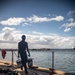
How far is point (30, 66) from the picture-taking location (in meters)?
15.8

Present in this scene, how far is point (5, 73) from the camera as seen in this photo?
11930 mm

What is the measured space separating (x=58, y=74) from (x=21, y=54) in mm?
2515

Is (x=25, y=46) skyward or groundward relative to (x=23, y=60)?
skyward

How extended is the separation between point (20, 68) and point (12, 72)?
151 inches

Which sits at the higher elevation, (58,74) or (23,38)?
(23,38)

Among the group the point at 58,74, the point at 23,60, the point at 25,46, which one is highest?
the point at 25,46

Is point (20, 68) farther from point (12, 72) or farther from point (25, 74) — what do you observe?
point (12, 72)

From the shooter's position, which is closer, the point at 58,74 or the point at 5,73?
the point at 5,73

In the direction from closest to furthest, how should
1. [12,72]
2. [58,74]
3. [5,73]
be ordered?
[12,72], [5,73], [58,74]

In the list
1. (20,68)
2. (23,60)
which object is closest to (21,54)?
(23,60)

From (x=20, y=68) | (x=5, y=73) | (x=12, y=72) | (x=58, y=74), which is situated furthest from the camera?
(x=20, y=68)

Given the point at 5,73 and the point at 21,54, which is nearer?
the point at 5,73

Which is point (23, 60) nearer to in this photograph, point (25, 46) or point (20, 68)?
point (25, 46)

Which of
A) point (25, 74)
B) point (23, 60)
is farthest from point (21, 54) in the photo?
point (25, 74)
